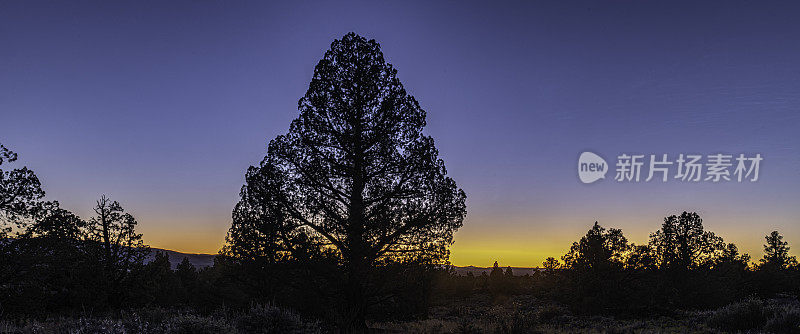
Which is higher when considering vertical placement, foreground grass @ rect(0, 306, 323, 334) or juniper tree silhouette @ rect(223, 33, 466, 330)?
juniper tree silhouette @ rect(223, 33, 466, 330)

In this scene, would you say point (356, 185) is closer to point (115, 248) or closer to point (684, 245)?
point (115, 248)

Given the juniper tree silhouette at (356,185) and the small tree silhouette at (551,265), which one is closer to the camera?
the juniper tree silhouette at (356,185)

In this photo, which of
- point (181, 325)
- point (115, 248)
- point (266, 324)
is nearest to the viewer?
point (181, 325)

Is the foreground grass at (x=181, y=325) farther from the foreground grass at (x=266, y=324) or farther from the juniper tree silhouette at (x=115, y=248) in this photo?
the juniper tree silhouette at (x=115, y=248)

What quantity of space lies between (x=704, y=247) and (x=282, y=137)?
115 ft

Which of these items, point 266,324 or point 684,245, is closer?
point 266,324

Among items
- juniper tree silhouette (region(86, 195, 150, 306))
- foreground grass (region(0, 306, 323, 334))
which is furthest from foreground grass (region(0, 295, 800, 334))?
juniper tree silhouette (region(86, 195, 150, 306))

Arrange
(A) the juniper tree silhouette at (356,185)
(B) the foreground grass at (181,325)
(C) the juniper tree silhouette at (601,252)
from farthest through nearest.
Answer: (C) the juniper tree silhouette at (601,252) → (A) the juniper tree silhouette at (356,185) → (B) the foreground grass at (181,325)

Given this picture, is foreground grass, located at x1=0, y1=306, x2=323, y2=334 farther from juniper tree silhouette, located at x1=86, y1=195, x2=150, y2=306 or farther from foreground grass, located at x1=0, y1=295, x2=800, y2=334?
juniper tree silhouette, located at x1=86, y1=195, x2=150, y2=306

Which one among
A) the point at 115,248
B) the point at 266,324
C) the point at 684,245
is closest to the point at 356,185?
the point at 266,324

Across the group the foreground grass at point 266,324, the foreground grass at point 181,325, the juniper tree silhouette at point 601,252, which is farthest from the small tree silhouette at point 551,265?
the foreground grass at point 181,325

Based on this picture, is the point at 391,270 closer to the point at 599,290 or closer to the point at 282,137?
the point at 282,137

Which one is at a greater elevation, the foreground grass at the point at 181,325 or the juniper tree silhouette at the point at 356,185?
the juniper tree silhouette at the point at 356,185

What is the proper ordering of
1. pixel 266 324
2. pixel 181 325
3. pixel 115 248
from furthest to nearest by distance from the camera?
pixel 115 248 → pixel 266 324 → pixel 181 325
